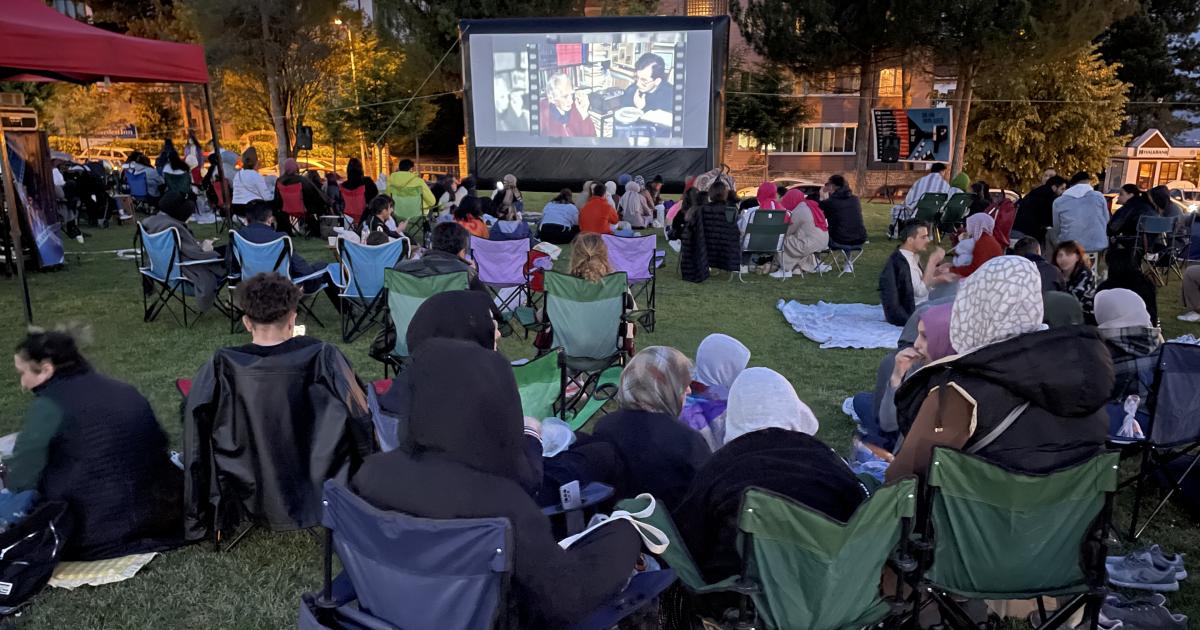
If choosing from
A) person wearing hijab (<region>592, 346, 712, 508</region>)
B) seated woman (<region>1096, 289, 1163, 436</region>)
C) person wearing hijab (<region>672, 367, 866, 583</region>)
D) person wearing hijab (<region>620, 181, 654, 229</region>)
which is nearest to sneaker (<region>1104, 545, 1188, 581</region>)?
seated woman (<region>1096, 289, 1163, 436</region>)

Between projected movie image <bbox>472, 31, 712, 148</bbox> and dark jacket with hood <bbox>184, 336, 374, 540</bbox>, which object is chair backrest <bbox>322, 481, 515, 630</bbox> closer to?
dark jacket with hood <bbox>184, 336, 374, 540</bbox>

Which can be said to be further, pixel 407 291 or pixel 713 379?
pixel 407 291

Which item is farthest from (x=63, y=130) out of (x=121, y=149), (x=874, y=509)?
(x=874, y=509)

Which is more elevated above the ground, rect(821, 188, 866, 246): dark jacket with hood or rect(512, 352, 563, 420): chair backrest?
rect(821, 188, 866, 246): dark jacket with hood

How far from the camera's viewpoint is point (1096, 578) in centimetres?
223

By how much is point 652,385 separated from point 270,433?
1557mm

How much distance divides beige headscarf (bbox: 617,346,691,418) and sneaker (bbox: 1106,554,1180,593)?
6.08ft

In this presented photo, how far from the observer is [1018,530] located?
7.11 feet

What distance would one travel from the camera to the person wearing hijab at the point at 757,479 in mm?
1979

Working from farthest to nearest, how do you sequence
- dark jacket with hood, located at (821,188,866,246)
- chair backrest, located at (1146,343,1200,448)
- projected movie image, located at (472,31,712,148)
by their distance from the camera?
projected movie image, located at (472,31,712,148) → dark jacket with hood, located at (821,188,866,246) → chair backrest, located at (1146,343,1200,448)

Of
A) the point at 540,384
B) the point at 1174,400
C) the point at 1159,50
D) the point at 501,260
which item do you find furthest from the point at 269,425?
the point at 1159,50

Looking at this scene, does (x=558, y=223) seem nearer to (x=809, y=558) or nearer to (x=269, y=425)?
(x=269, y=425)

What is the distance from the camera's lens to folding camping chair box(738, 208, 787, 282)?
883 cm

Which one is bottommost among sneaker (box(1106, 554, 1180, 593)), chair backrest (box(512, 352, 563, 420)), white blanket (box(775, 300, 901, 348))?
sneaker (box(1106, 554, 1180, 593))
